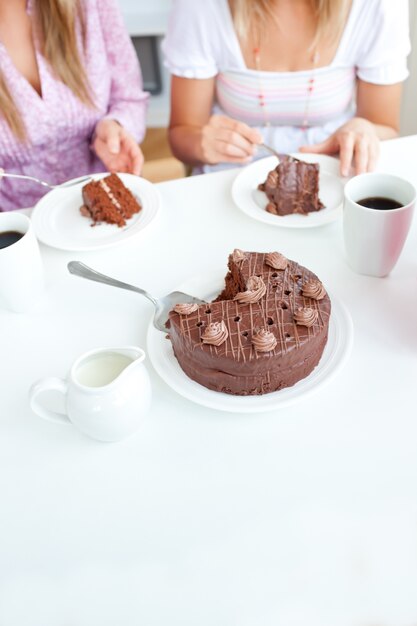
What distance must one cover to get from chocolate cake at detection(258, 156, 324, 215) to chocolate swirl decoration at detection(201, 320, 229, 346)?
0.51 meters

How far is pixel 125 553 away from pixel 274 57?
1529 mm

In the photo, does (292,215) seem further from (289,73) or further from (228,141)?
(289,73)

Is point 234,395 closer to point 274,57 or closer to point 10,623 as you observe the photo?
point 10,623

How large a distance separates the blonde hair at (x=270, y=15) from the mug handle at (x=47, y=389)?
51.3 inches

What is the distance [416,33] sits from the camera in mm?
2336

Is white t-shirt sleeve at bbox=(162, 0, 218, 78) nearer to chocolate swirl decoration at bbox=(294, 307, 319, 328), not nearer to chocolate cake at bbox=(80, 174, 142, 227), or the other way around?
chocolate cake at bbox=(80, 174, 142, 227)

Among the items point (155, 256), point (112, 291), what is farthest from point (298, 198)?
point (112, 291)

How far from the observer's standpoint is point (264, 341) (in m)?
0.85

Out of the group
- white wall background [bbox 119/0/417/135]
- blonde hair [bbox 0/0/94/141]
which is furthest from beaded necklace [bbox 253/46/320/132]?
white wall background [bbox 119/0/417/135]

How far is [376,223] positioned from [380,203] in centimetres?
9

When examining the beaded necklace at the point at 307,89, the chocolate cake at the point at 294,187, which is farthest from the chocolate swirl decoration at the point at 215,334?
the beaded necklace at the point at 307,89

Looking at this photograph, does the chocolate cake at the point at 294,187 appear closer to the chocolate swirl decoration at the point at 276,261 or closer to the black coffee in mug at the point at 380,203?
the black coffee in mug at the point at 380,203

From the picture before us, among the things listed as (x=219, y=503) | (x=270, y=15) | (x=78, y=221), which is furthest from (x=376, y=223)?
(x=270, y=15)

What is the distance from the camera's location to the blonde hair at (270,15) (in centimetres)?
160
